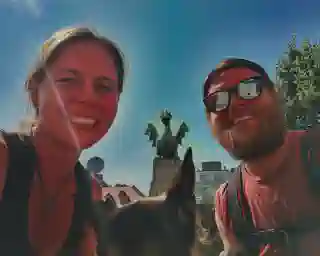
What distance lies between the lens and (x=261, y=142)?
1650mm

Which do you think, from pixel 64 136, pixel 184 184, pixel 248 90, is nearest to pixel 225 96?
pixel 248 90

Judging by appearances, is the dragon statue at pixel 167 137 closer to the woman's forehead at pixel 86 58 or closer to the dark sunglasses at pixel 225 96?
the dark sunglasses at pixel 225 96

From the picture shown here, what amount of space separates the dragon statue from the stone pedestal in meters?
0.03

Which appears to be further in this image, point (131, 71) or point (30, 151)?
point (131, 71)

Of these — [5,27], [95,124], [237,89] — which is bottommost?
[95,124]

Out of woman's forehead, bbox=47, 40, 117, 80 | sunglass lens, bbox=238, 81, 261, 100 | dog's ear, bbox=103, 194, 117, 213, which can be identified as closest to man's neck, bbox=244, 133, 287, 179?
sunglass lens, bbox=238, 81, 261, 100

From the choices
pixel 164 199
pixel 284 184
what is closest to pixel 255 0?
pixel 284 184

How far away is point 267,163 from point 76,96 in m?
0.78

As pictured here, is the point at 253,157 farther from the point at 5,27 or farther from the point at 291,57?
the point at 5,27

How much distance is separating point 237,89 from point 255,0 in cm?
37

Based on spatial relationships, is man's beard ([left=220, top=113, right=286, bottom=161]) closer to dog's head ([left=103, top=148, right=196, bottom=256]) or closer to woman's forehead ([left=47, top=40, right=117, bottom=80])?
dog's head ([left=103, top=148, right=196, bottom=256])

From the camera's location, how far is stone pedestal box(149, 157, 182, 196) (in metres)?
1.56

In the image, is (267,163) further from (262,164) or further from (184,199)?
Result: (184,199)

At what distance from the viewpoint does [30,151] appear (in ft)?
5.05
